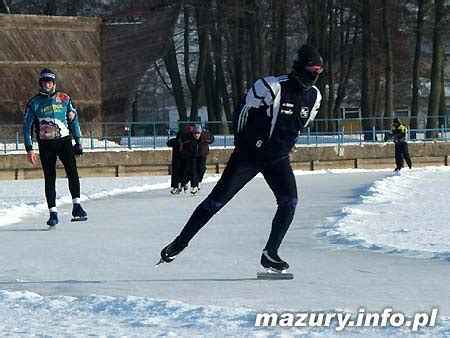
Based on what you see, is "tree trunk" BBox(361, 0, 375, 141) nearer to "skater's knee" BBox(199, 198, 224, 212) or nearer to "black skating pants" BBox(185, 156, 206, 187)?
"black skating pants" BBox(185, 156, 206, 187)

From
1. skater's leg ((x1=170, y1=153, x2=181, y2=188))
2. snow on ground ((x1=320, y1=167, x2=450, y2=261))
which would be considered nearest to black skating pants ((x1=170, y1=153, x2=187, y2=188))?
skater's leg ((x1=170, y1=153, x2=181, y2=188))

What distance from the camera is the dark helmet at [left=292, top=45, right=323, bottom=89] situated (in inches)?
300

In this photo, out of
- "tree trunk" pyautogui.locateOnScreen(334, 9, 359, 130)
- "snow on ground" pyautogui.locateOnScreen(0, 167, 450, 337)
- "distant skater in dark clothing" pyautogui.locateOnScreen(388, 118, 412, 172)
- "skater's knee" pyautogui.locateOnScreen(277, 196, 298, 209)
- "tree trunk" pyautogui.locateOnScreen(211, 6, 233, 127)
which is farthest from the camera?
"tree trunk" pyautogui.locateOnScreen(334, 9, 359, 130)

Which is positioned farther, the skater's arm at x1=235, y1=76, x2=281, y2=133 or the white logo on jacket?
the white logo on jacket

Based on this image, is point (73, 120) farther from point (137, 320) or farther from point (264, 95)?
point (137, 320)

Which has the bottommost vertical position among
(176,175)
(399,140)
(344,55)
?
(176,175)

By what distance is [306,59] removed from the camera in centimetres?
768

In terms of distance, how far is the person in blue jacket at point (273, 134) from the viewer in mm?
7621

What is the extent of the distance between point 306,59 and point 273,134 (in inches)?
21.5

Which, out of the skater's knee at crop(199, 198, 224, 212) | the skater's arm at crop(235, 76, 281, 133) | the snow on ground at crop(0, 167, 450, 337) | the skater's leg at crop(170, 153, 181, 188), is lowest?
the skater's leg at crop(170, 153, 181, 188)

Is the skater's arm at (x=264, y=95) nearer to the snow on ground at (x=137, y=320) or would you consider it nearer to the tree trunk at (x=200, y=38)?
the snow on ground at (x=137, y=320)

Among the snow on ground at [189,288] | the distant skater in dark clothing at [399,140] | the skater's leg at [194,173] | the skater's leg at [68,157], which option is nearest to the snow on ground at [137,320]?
the snow on ground at [189,288]

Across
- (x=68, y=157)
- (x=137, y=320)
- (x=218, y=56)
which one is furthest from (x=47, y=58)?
(x=137, y=320)

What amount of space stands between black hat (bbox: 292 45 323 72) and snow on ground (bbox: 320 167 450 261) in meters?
2.22
